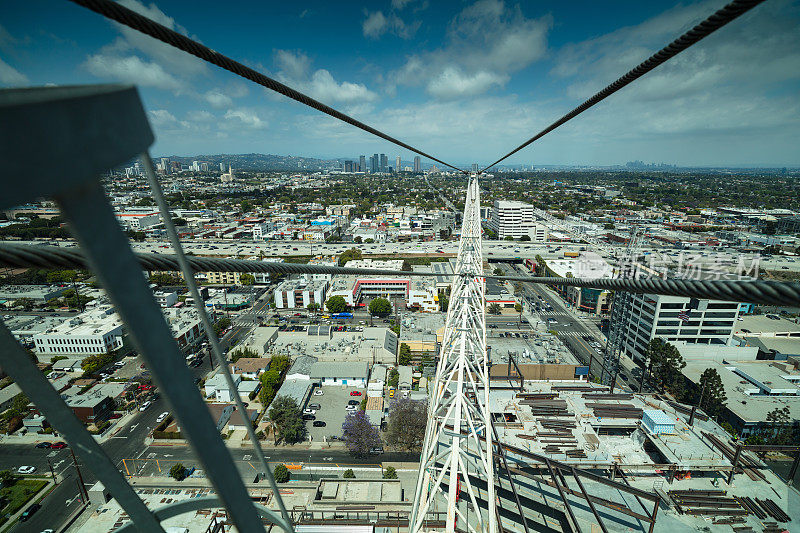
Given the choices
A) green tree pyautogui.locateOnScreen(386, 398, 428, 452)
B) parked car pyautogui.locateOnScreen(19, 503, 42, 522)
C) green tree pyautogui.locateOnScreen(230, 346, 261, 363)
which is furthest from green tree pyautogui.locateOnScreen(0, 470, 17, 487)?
green tree pyautogui.locateOnScreen(386, 398, 428, 452)

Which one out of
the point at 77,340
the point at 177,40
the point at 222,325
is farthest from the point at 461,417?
the point at 77,340

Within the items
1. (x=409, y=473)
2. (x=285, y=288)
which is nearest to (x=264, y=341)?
(x=285, y=288)

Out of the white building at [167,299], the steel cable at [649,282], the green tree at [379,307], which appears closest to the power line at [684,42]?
the steel cable at [649,282]

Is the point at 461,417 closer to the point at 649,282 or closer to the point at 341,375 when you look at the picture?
the point at 649,282

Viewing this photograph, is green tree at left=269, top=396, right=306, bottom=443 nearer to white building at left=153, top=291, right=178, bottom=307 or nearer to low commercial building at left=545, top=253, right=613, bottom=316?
white building at left=153, top=291, right=178, bottom=307

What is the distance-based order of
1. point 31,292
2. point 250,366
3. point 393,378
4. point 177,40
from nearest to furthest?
point 177,40, point 393,378, point 250,366, point 31,292

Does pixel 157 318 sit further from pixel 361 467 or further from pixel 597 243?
pixel 597 243
